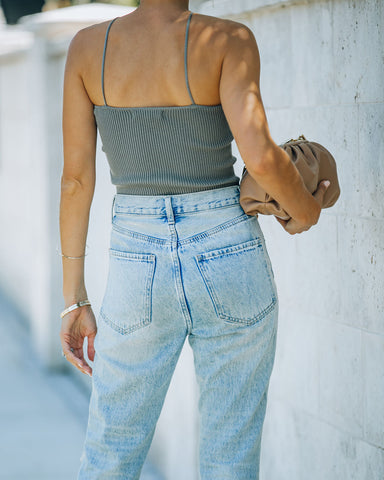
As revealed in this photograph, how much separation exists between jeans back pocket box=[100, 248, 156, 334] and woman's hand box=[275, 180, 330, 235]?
1.18 ft

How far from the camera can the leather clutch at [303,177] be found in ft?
6.75

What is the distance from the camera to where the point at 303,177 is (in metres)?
2.12

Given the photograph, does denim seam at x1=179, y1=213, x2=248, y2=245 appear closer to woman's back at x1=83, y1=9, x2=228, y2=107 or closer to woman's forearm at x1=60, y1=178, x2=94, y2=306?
woman's back at x1=83, y1=9, x2=228, y2=107

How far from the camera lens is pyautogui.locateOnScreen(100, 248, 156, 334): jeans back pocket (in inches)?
81.7

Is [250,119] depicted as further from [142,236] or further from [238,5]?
[238,5]

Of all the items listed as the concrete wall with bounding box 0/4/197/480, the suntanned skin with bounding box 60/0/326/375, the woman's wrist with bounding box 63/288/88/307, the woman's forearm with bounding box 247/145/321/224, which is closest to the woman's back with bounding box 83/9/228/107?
the suntanned skin with bounding box 60/0/326/375

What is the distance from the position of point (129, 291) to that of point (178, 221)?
0.23 m

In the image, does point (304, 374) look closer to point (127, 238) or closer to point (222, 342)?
point (222, 342)

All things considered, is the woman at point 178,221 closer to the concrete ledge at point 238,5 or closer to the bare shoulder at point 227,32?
the bare shoulder at point 227,32

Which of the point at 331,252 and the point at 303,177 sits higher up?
the point at 303,177

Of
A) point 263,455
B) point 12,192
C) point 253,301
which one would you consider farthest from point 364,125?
point 12,192

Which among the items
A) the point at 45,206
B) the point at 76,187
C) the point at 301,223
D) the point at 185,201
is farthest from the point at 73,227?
the point at 45,206

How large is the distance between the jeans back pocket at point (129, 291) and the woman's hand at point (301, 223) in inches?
14.2

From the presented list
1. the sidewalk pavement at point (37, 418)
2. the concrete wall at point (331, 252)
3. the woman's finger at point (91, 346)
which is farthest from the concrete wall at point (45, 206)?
the woman's finger at point (91, 346)
